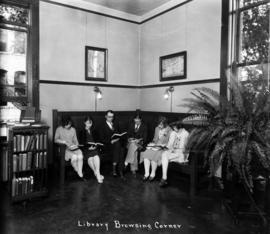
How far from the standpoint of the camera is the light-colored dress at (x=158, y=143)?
175 inches

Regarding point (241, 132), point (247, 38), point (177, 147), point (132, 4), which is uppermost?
point (132, 4)

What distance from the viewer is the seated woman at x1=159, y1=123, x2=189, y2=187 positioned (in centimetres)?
421

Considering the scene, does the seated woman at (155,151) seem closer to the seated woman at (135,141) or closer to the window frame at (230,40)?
the seated woman at (135,141)

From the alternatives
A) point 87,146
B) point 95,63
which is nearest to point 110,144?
point 87,146

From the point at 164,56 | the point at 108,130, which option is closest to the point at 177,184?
the point at 108,130

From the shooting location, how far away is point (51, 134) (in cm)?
508

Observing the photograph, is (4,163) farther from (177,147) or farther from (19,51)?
(177,147)

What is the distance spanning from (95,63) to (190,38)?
218cm

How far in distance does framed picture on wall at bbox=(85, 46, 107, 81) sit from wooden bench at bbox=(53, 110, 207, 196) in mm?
845

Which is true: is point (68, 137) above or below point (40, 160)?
above

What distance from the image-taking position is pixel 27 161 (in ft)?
11.8

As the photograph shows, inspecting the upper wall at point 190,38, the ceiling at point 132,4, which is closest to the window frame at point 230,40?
the upper wall at point 190,38

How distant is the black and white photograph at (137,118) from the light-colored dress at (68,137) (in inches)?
0.8

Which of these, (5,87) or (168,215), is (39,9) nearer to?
(5,87)
